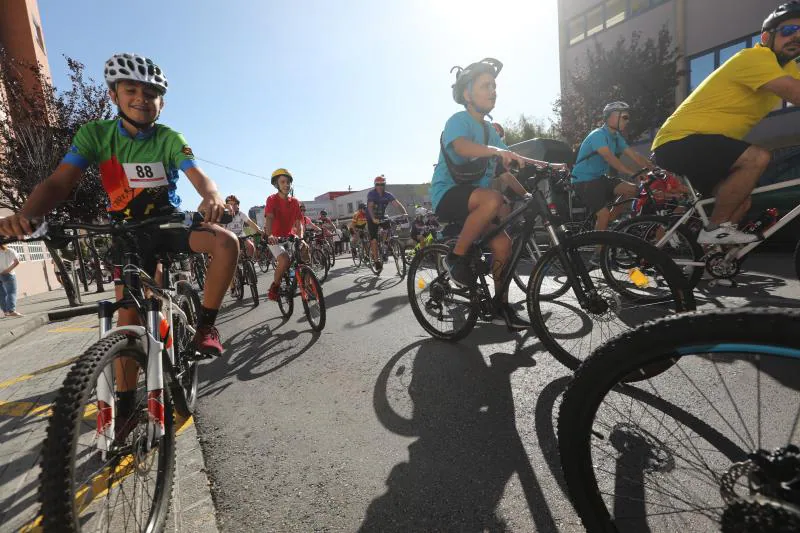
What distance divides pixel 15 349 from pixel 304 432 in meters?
5.84

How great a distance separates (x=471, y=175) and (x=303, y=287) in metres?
2.70

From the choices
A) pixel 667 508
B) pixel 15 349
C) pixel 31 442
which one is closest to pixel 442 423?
pixel 667 508

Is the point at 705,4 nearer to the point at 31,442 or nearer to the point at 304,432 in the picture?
the point at 304,432

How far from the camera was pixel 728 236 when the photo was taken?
11.6 ft

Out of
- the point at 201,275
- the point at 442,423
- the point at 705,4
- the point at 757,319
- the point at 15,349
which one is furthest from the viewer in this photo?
the point at 705,4

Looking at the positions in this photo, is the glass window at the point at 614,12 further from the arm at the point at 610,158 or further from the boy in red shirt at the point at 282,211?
the boy in red shirt at the point at 282,211

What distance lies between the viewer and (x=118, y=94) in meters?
2.39

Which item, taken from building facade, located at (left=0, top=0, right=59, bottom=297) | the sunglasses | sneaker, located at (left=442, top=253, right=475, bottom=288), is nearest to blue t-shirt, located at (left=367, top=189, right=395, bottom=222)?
sneaker, located at (left=442, top=253, right=475, bottom=288)

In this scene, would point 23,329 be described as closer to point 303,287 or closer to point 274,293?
point 274,293

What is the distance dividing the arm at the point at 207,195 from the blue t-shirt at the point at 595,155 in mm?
5062

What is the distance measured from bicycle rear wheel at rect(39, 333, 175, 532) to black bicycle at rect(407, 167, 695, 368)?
2.24 meters

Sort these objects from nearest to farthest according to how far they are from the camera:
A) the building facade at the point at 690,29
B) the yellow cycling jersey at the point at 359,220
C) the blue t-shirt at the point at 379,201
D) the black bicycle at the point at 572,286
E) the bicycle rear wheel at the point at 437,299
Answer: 1. the black bicycle at the point at 572,286
2. the bicycle rear wheel at the point at 437,299
3. the blue t-shirt at the point at 379,201
4. the yellow cycling jersey at the point at 359,220
5. the building facade at the point at 690,29

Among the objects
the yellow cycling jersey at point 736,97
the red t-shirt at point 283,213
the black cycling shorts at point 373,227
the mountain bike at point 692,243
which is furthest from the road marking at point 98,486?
the black cycling shorts at point 373,227

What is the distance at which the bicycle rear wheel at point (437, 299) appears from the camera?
3619mm
